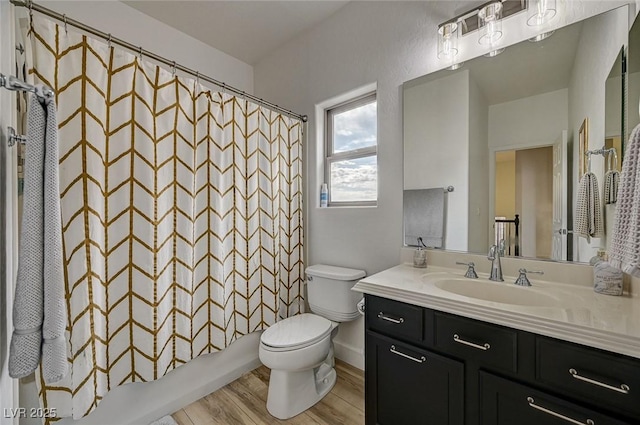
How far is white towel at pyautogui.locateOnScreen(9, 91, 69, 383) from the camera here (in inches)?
30.5

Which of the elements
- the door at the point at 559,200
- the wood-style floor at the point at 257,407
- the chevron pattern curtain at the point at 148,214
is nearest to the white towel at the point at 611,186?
the door at the point at 559,200

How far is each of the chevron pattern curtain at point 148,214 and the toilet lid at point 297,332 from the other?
1.04 feet

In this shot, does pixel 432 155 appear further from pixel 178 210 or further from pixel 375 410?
pixel 178 210

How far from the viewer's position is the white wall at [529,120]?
1.26 m

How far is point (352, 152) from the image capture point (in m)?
2.13

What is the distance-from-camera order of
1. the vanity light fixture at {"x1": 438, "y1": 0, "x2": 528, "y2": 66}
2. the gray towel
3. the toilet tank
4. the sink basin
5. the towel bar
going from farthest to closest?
the toilet tank
the gray towel
the vanity light fixture at {"x1": 438, "y1": 0, "x2": 528, "y2": 66}
the sink basin
the towel bar

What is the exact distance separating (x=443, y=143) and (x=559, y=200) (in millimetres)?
619

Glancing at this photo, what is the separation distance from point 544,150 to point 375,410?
148 cm

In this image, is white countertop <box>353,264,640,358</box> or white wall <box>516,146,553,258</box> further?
white wall <box>516,146,553,258</box>

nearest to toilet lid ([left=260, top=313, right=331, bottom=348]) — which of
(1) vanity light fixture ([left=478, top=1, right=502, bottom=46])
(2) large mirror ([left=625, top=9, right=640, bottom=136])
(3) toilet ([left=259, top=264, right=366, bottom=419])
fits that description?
(3) toilet ([left=259, top=264, right=366, bottom=419])

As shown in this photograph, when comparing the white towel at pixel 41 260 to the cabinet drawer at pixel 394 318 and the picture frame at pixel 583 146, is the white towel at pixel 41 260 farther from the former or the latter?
the picture frame at pixel 583 146

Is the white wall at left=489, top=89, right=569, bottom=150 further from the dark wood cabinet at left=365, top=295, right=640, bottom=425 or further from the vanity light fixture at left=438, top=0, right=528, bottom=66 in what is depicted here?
the dark wood cabinet at left=365, top=295, right=640, bottom=425

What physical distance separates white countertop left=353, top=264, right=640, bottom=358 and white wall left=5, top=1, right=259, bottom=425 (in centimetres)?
121

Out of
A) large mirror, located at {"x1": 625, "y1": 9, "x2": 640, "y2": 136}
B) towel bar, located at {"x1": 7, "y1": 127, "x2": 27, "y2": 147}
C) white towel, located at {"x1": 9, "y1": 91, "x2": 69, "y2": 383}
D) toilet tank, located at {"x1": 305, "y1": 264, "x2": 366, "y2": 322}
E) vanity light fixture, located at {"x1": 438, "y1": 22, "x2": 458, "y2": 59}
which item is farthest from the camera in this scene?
toilet tank, located at {"x1": 305, "y1": 264, "x2": 366, "y2": 322}
